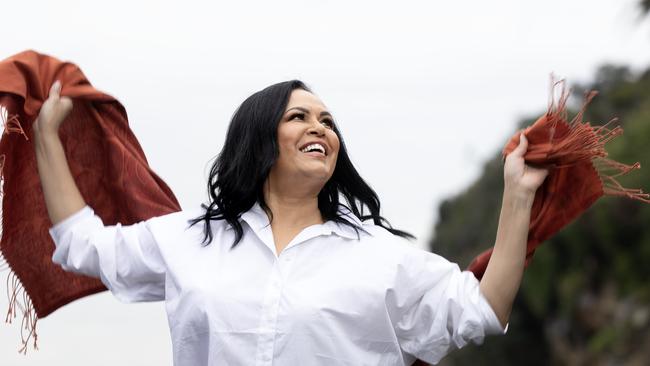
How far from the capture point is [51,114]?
4.62 metres

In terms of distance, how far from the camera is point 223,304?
13.9 feet

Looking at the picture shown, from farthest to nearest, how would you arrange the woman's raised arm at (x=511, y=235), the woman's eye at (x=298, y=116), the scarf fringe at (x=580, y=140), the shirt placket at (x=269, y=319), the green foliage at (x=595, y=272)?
the green foliage at (x=595, y=272)
the woman's eye at (x=298, y=116)
the scarf fringe at (x=580, y=140)
the woman's raised arm at (x=511, y=235)
the shirt placket at (x=269, y=319)

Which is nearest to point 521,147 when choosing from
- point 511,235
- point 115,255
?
point 511,235

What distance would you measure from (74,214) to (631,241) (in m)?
15.8

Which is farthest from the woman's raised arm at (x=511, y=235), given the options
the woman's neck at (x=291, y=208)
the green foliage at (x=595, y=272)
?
the green foliage at (x=595, y=272)

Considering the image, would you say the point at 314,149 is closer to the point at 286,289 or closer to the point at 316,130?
the point at 316,130

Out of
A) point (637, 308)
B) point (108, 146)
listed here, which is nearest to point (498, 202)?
point (637, 308)

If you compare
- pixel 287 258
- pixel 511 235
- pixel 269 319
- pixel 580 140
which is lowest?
pixel 269 319

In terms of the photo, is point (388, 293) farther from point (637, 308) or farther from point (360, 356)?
point (637, 308)

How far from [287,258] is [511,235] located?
0.68 meters

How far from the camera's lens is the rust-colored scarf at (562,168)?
4.42m

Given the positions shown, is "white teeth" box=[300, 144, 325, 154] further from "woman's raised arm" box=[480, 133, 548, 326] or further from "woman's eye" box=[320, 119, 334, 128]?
"woman's raised arm" box=[480, 133, 548, 326]

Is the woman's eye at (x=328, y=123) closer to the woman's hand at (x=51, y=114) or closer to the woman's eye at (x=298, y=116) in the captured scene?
the woman's eye at (x=298, y=116)

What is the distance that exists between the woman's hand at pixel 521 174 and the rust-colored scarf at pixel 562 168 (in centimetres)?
2
